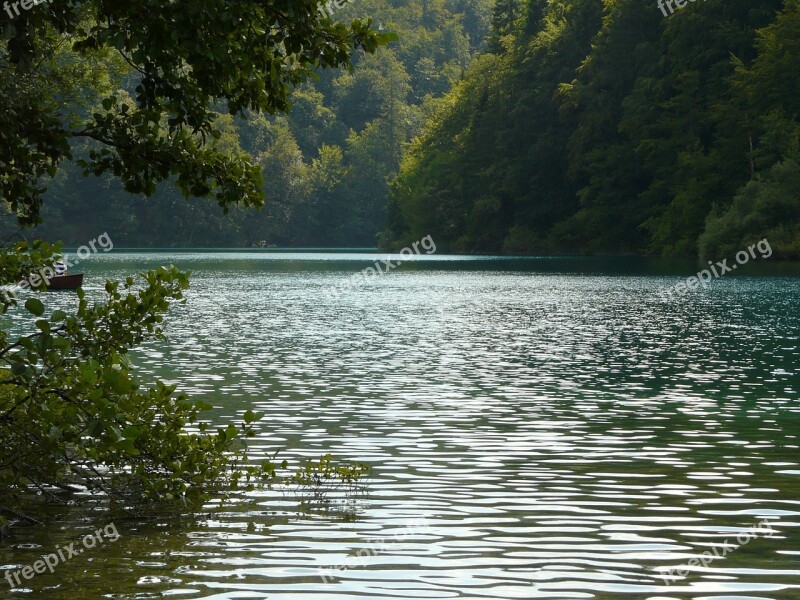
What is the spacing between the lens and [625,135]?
106875 mm

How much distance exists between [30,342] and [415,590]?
3813 mm

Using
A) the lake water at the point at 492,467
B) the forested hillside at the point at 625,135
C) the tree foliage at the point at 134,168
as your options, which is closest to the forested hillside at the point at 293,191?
the forested hillside at the point at 625,135

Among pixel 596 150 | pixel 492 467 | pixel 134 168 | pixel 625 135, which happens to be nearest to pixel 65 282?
pixel 492 467

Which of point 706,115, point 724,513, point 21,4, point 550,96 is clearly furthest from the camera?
point 550,96

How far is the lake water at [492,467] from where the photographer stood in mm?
10453

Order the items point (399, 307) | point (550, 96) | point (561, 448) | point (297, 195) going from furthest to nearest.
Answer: point (297, 195)
point (550, 96)
point (399, 307)
point (561, 448)

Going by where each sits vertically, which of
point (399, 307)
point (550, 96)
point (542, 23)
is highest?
point (542, 23)

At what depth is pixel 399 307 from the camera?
49438 mm

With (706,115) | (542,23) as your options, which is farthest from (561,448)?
(542,23)

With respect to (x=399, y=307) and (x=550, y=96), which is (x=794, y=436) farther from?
(x=550, y=96)

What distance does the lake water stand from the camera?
10453 mm

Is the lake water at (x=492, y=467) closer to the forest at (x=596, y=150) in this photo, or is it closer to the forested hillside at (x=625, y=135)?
the forested hillside at (x=625, y=135)

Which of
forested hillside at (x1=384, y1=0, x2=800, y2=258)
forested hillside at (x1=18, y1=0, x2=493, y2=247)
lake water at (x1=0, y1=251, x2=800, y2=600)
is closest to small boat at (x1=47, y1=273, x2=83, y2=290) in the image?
lake water at (x1=0, y1=251, x2=800, y2=600)

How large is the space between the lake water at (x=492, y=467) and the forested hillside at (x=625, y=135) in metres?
50.6
